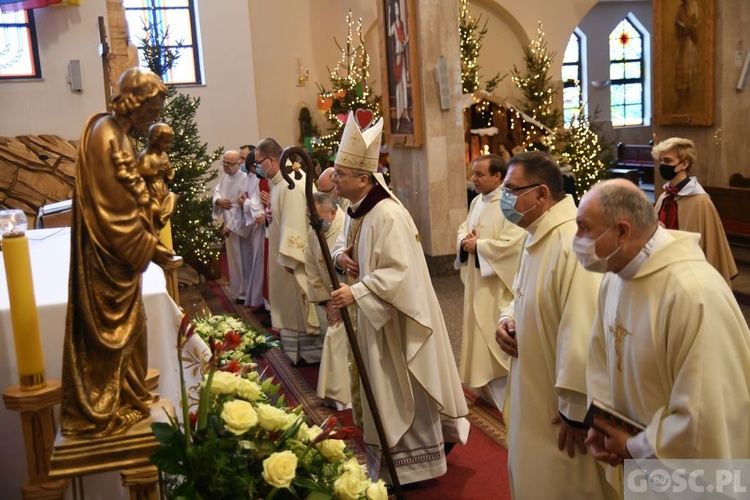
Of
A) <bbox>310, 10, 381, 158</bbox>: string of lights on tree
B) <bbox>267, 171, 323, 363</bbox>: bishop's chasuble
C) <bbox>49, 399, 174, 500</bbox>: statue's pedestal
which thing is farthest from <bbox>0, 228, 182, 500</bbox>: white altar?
<bbox>310, 10, 381, 158</bbox>: string of lights on tree

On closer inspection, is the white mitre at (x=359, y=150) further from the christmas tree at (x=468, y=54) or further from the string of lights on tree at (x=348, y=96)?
the string of lights on tree at (x=348, y=96)

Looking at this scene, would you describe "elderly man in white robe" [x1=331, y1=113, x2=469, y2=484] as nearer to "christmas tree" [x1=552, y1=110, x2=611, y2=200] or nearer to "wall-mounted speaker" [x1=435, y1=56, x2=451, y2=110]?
"wall-mounted speaker" [x1=435, y1=56, x2=451, y2=110]

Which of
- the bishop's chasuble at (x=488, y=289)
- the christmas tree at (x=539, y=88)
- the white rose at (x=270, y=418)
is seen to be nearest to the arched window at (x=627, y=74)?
the christmas tree at (x=539, y=88)

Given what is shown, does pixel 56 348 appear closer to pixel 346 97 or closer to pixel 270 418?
pixel 270 418

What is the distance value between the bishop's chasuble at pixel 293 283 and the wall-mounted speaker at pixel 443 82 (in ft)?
10.7

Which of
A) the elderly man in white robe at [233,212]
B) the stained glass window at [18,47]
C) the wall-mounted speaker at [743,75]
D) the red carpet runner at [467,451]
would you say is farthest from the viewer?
the stained glass window at [18,47]

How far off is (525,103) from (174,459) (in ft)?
44.8

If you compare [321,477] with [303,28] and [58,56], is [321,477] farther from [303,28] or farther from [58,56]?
[303,28]

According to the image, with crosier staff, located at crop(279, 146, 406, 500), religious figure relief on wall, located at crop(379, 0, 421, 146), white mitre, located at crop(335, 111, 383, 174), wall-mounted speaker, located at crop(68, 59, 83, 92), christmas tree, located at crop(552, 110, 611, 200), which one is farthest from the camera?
christmas tree, located at crop(552, 110, 611, 200)

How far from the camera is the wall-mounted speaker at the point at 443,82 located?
9.90 metres

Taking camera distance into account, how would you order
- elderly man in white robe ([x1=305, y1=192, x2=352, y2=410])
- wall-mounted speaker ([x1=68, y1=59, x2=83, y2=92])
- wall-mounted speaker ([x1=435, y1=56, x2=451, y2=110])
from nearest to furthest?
1. elderly man in white robe ([x1=305, y1=192, x2=352, y2=410])
2. wall-mounted speaker ([x1=435, y1=56, x2=451, y2=110])
3. wall-mounted speaker ([x1=68, y1=59, x2=83, y2=92])

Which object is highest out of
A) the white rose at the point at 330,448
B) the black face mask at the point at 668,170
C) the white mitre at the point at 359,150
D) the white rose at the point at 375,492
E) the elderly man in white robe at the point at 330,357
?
the white mitre at the point at 359,150

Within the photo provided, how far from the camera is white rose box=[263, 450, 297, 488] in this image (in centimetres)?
182

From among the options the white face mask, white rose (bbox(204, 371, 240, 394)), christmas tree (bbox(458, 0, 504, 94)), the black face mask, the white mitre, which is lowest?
white rose (bbox(204, 371, 240, 394))
